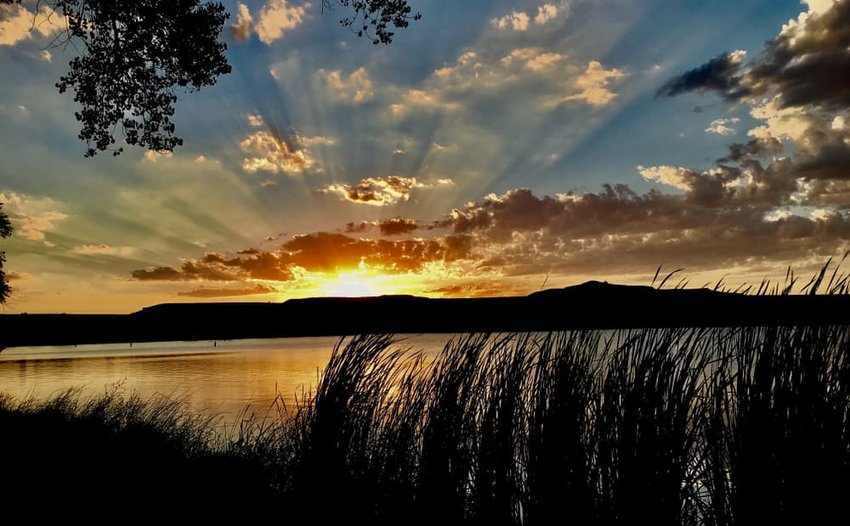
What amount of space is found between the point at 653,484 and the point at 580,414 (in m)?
1.09

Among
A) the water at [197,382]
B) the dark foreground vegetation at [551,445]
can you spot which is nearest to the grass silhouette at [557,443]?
the dark foreground vegetation at [551,445]

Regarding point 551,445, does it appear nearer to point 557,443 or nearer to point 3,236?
point 557,443

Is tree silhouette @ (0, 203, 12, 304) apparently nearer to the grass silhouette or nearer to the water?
the water

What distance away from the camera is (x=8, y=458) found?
11.2 meters

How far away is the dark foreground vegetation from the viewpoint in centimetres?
573

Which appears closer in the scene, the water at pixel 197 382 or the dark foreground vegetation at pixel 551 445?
the dark foreground vegetation at pixel 551 445

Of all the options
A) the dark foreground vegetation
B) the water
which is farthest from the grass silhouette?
the water

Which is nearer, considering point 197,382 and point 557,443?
point 557,443

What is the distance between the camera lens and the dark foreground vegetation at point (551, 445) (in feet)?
18.8

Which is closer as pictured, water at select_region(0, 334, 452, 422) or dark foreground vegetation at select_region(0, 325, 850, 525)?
dark foreground vegetation at select_region(0, 325, 850, 525)

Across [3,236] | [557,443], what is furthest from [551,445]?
[3,236]

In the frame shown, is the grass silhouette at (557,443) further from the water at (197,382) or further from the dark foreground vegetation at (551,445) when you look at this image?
the water at (197,382)

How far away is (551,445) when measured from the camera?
6.80 metres

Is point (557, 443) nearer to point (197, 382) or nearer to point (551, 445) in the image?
point (551, 445)
